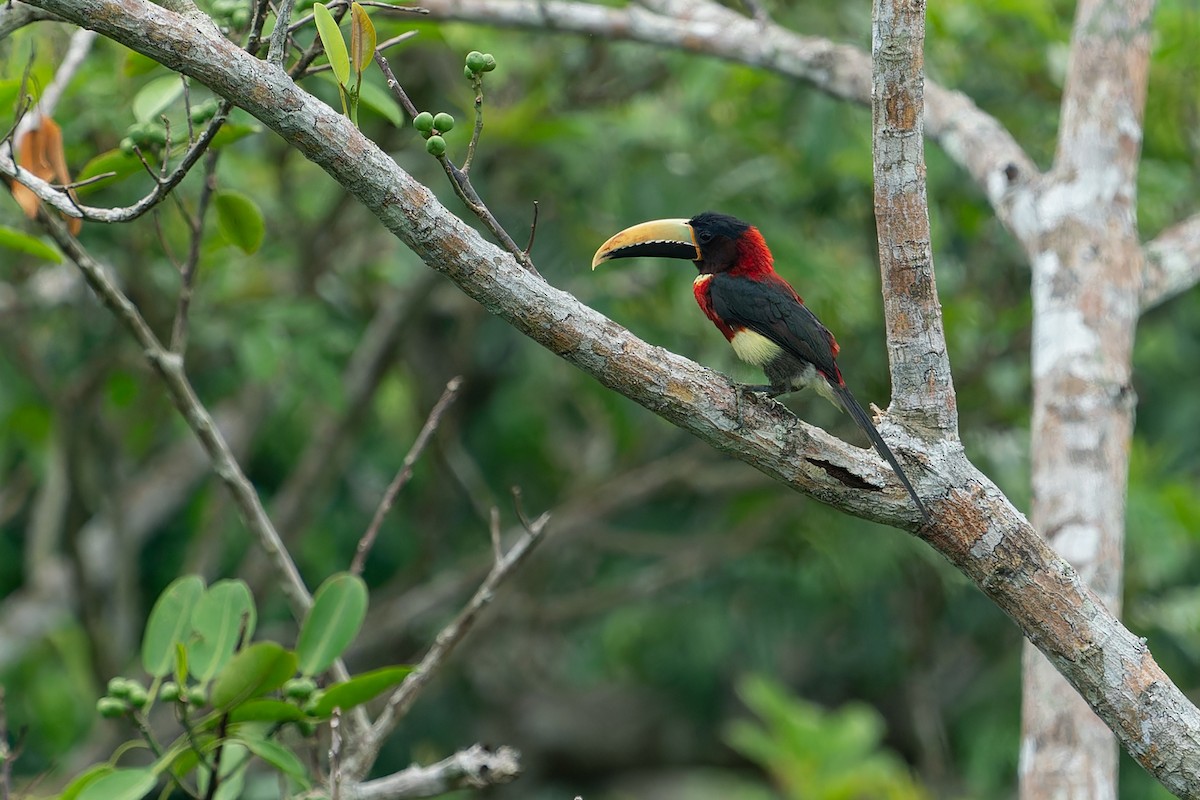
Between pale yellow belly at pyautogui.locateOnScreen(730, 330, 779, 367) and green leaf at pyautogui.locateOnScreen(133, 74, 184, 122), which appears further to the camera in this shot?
pale yellow belly at pyautogui.locateOnScreen(730, 330, 779, 367)

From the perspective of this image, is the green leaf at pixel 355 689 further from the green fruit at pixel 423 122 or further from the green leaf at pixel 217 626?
the green fruit at pixel 423 122

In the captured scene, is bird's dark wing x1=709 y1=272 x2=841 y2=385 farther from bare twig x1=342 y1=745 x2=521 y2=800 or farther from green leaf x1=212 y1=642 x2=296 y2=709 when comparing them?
green leaf x1=212 y1=642 x2=296 y2=709

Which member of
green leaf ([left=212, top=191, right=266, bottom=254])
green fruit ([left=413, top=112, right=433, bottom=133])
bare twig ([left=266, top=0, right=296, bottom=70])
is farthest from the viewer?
green leaf ([left=212, top=191, right=266, bottom=254])

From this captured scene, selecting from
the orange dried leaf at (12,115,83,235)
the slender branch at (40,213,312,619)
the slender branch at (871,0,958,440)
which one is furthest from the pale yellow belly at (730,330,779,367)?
the orange dried leaf at (12,115,83,235)

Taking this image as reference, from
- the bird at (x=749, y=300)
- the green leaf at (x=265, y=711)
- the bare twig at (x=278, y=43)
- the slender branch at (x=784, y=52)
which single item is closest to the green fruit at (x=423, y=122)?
the bare twig at (x=278, y=43)

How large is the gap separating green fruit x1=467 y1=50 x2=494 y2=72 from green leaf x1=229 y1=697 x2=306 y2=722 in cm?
126

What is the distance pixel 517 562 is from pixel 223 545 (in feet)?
12.2

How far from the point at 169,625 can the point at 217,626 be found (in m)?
0.11

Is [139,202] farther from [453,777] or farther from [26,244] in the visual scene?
[453,777]

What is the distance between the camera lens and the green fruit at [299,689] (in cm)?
265

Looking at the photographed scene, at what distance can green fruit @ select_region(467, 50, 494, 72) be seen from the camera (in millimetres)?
2225

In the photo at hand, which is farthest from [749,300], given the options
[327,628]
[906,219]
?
[327,628]

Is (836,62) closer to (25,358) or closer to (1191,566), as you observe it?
(25,358)

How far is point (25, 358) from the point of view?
5.35 meters
